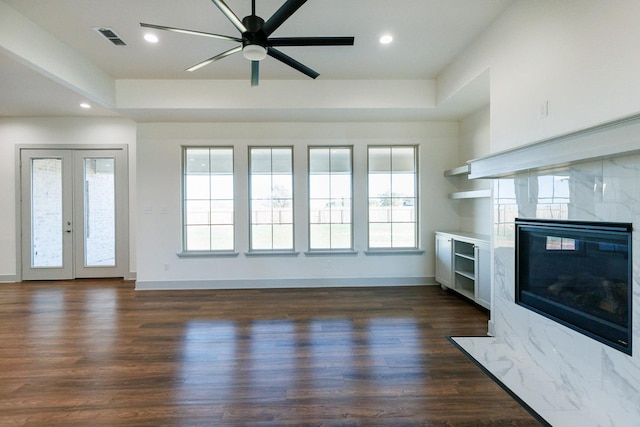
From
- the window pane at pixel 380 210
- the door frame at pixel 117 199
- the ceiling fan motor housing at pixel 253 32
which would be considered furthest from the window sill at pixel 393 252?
the door frame at pixel 117 199

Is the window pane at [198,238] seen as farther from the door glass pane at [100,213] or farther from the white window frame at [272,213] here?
the door glass pane at [100,213]

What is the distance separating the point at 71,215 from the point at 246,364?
17.3 feet

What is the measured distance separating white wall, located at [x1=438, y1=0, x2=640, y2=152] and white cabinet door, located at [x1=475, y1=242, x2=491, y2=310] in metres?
1.29

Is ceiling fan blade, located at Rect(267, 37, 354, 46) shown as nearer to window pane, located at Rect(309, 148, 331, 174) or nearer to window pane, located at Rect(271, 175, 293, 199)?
window pane, located at Rect(309, 148, 331, 174)

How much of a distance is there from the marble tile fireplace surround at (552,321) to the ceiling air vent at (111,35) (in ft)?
13.2

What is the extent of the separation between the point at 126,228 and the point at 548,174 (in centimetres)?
645

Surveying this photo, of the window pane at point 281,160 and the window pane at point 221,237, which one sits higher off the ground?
the window pane at point 281,160

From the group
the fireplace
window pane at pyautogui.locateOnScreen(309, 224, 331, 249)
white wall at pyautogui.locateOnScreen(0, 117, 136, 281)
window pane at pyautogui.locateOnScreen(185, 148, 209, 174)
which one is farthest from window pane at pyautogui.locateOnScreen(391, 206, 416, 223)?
white wall at pyautogui.locateOnScreen(0, 117, 136, 281)

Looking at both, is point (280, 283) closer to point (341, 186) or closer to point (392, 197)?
point (341, 186)

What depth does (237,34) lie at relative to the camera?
3.48 meters

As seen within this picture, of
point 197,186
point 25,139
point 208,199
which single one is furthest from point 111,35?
point 25,139

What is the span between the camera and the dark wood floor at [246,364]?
2.08 m

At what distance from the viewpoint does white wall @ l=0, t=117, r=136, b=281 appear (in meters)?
5.81

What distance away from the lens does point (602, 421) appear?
6.32 feet
